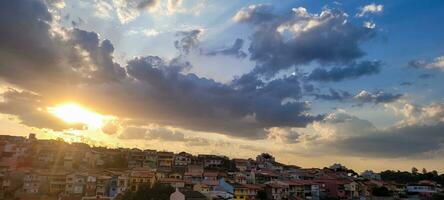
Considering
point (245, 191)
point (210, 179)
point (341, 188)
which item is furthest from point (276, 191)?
point (341, 188)

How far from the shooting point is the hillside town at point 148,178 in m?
71.5

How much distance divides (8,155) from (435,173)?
373ft

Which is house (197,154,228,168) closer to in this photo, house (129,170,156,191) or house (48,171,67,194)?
house (129,170,156,191)

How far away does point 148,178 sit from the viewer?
247 ft

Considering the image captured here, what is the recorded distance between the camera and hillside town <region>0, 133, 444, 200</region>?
7150 cm

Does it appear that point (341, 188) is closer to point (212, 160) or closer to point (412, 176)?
point (212, 160)

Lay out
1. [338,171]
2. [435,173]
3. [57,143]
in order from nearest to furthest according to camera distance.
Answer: [57,143] < [338,171] < [435,173]

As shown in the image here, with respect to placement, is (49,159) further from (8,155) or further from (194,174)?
(194,174)

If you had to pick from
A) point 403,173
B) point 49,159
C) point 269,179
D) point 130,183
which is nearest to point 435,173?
point 403,173

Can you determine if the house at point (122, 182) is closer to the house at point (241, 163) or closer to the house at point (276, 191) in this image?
the house at point (276, 191)

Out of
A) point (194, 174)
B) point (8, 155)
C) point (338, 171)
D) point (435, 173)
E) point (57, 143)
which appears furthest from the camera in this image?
point (435, 173)

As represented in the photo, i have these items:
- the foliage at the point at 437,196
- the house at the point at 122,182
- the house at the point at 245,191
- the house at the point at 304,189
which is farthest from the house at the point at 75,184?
the foliage at the point at 437,196

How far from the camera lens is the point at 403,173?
434 feet

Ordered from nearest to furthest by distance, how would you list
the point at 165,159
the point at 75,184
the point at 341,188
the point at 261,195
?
1. the point at 75,184
2. the point at 261,195
3. the point at 341,188
4. the point at 165,159
